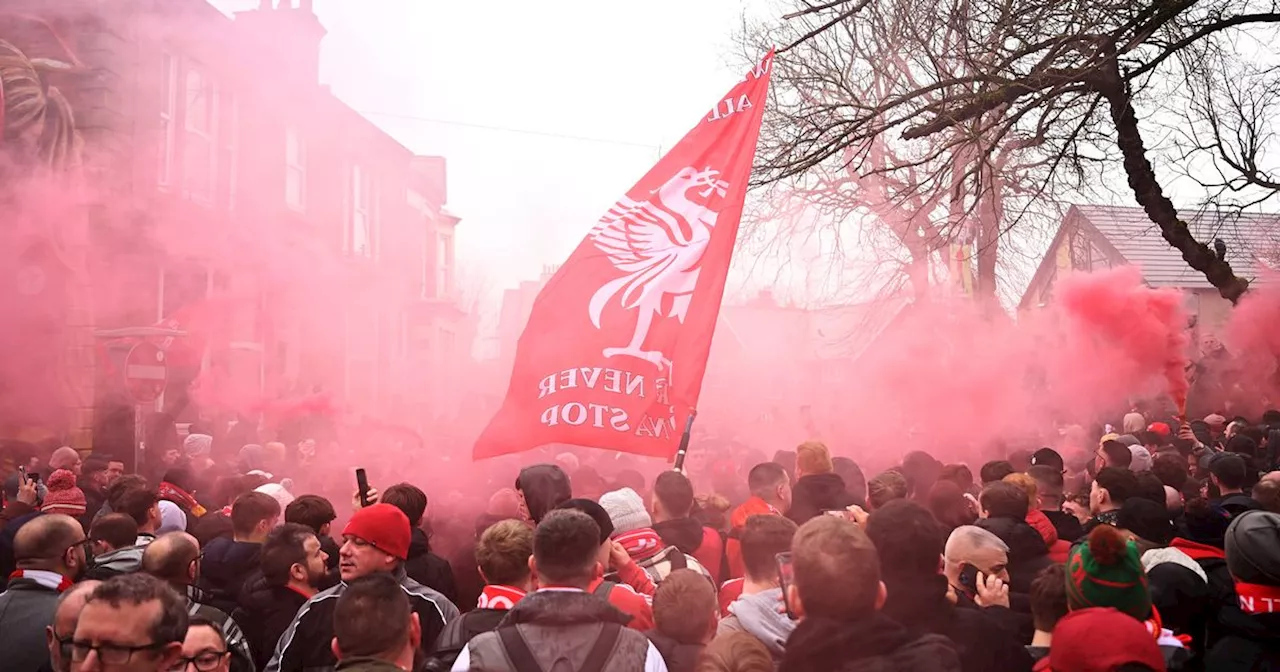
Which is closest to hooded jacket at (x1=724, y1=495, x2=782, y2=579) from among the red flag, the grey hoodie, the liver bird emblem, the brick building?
the red flag

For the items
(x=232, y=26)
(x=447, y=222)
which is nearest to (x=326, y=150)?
(x=232, y=26)

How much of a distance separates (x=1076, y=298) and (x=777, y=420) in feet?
16.4

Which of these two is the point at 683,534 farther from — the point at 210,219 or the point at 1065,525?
the point at 210,219

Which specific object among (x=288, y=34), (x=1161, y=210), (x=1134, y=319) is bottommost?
(x=1134, y=319)

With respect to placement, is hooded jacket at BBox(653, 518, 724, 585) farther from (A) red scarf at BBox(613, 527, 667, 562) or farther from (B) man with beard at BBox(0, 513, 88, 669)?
(B) man with beard at BBox(0, 513, 88, 669)

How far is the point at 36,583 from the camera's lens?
4.04m

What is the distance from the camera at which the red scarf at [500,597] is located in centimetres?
362

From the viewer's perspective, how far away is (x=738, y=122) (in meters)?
6.78

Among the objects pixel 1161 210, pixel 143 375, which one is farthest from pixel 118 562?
pixel 1161 210

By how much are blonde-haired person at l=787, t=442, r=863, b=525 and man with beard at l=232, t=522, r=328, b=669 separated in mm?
2621

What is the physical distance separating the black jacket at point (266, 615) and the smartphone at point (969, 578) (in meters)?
2.68

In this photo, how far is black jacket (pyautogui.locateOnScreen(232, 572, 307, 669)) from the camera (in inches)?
165

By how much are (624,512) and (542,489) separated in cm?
43

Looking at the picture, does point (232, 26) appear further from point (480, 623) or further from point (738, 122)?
point (480, 623)
